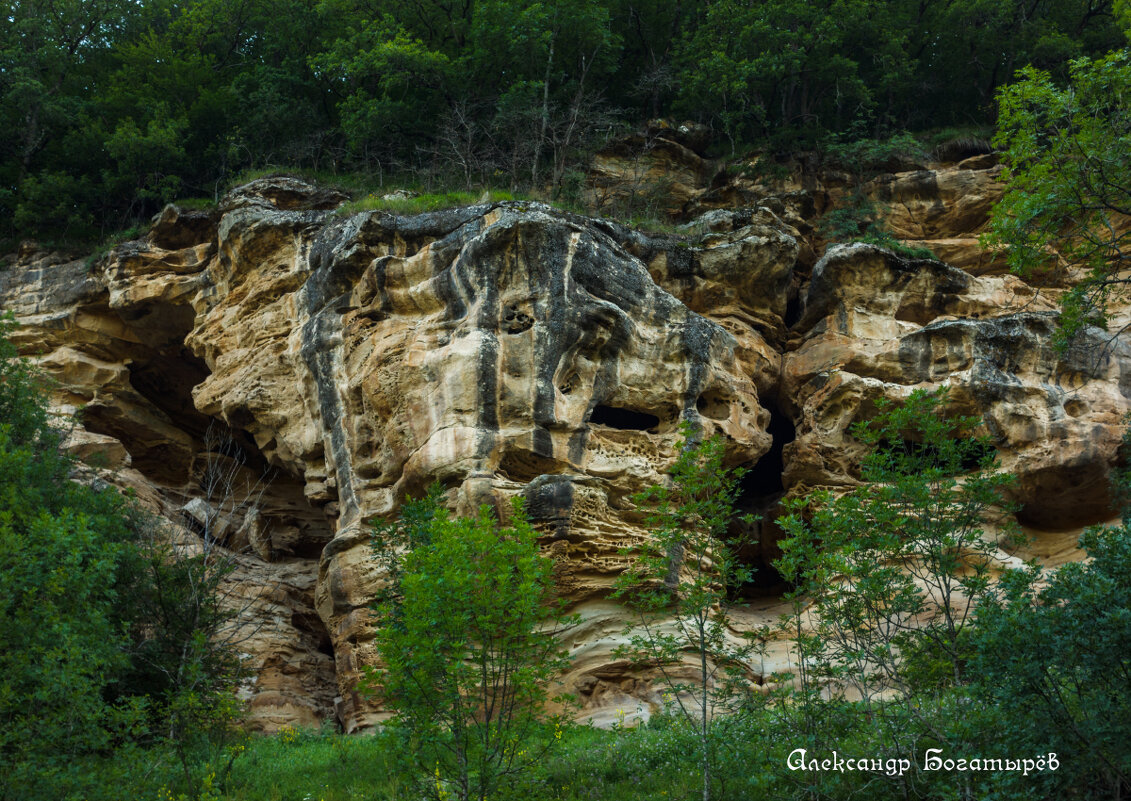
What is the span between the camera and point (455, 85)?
29.7 meters

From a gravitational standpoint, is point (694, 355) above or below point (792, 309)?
below

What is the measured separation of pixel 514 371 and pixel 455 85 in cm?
1352

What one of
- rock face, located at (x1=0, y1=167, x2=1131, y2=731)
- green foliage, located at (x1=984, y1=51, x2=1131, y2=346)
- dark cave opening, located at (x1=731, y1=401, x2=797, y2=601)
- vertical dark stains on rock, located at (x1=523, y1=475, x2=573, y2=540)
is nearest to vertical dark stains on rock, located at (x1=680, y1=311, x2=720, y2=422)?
rock face, located at (x1=0, y1=167, x2=1131, y2=731)

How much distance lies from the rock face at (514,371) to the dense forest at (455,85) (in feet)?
10.7

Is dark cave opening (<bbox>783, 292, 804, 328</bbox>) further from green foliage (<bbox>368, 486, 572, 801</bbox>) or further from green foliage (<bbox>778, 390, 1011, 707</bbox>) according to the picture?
green foliage (<bbox>368, 486, 572, 801</bbox>)

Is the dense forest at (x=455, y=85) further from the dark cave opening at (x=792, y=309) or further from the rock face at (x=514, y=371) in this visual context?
the dark cave opening at (x=792, y=309)

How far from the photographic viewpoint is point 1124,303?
22.3m

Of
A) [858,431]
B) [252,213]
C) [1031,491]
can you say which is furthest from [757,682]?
[252,213]

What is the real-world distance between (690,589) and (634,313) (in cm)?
977

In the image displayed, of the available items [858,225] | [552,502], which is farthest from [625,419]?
[858,225]

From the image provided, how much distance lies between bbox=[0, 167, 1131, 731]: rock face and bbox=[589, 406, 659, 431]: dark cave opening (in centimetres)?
8

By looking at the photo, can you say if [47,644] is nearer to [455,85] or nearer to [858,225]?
[455,85]

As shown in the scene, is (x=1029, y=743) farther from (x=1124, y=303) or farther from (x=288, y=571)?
(x=288, y=571)

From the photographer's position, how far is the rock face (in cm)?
1950
